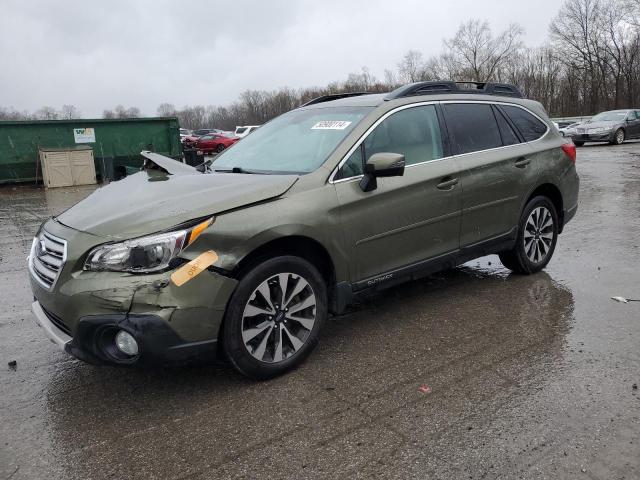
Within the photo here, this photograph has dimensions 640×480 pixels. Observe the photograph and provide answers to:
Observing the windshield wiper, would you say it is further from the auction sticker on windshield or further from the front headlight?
the front headlight

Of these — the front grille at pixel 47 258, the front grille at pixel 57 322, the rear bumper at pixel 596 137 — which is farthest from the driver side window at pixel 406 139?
the rear bumper at pixel 596 137

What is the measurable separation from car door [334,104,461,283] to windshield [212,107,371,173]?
0.66 feet

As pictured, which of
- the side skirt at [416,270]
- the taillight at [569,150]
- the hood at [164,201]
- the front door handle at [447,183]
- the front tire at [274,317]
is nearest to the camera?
the hood at [164,201]

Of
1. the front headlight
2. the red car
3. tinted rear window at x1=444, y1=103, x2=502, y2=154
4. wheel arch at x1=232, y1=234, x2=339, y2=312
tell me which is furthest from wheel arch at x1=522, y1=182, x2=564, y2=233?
the red car

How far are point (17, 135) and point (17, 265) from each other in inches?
471

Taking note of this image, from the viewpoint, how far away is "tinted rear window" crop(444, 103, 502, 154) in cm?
453

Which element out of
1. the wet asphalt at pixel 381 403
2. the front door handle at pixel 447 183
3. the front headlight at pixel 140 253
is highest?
the front door handle at pixel 447 183

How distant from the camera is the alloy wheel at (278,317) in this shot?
3230 millimetres

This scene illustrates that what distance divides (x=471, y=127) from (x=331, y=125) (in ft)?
4.49

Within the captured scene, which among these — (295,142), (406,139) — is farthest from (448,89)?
(295,142)

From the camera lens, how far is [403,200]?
3.96 meters

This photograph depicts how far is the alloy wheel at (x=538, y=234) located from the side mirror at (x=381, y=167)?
2.04 m

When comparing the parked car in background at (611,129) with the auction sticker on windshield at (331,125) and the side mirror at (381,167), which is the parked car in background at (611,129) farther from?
the side mirror at (381,167)

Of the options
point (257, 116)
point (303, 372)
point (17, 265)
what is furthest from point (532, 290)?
point (257, 116)
